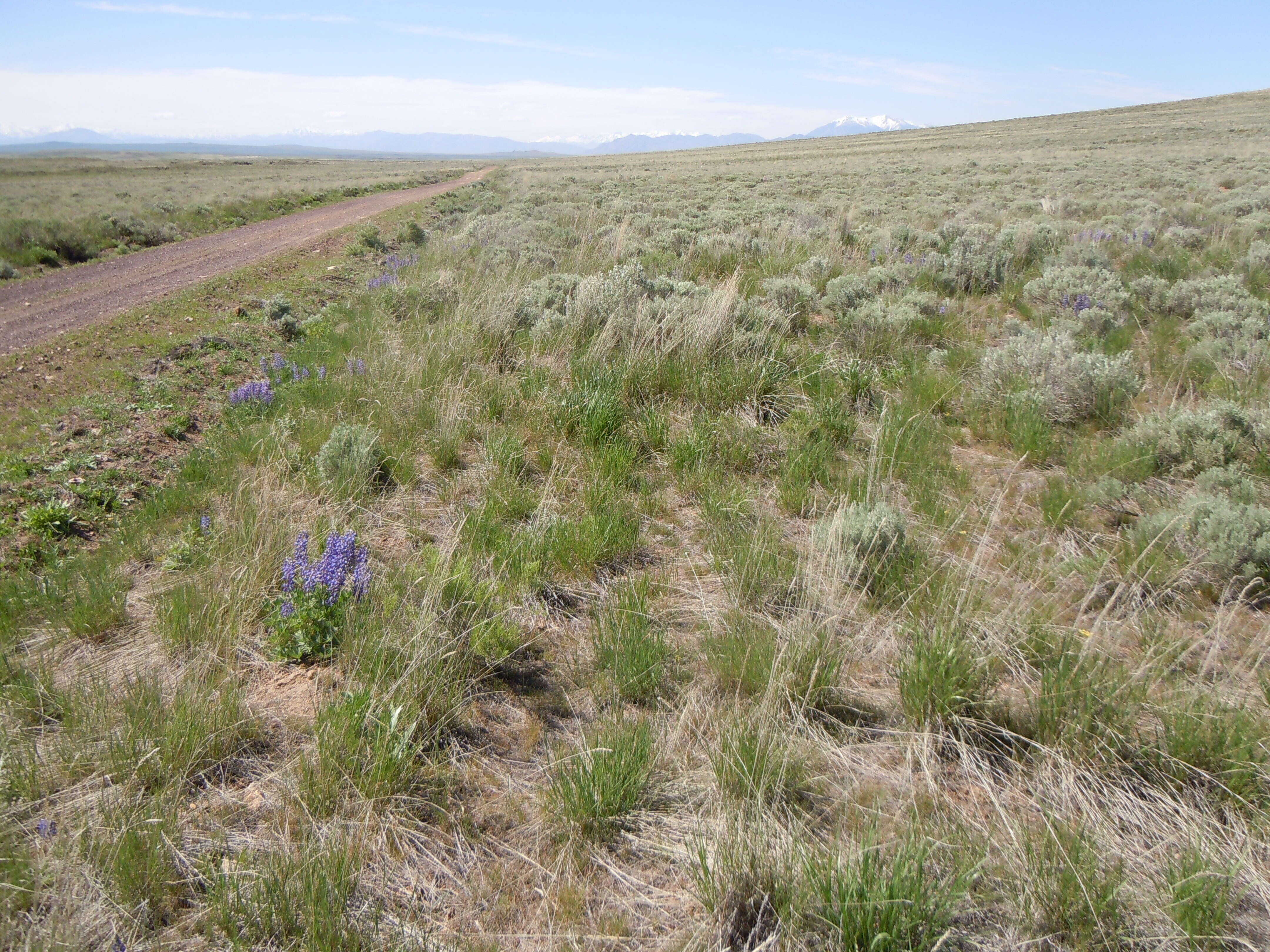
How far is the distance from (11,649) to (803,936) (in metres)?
3.07

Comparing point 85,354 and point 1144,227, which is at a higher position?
point 1144,227

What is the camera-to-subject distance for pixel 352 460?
4.08 meters

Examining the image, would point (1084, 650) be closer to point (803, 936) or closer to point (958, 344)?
point (803, 936)

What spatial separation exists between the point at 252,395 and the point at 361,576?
3.13 meters

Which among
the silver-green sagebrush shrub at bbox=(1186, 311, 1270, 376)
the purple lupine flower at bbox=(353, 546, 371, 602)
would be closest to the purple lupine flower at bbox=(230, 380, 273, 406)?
the purple lupine flower at bbox=(353, 546, 371, 602)

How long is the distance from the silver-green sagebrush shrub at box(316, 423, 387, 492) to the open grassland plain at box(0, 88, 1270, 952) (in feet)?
0.08

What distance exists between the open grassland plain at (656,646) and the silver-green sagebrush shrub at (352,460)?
2 centimetres

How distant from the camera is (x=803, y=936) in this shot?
5.81 ft

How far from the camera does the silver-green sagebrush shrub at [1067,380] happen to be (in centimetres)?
491

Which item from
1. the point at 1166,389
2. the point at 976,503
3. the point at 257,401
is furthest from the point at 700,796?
the point at 1166,389

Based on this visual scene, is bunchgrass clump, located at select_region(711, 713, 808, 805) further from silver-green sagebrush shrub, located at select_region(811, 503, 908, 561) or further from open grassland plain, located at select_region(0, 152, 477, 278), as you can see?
open grassland plain, located at select_region(0, 152, 477, 278)

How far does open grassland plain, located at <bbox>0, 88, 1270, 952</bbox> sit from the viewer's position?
189 centimetres

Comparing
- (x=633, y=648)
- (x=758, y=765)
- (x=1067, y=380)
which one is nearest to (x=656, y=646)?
(x=633, y=648)

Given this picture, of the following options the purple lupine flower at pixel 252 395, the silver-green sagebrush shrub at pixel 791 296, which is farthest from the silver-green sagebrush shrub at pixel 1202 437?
the purple lupine flower at pixel 252 395
